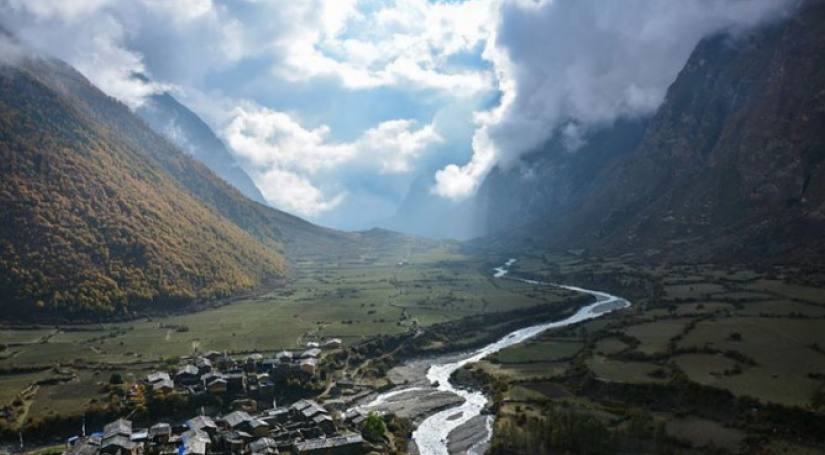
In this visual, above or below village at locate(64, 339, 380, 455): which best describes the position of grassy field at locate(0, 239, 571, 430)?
above

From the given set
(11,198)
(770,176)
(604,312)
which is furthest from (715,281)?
(11,198)

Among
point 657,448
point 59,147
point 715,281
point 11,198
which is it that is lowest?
point 657,448

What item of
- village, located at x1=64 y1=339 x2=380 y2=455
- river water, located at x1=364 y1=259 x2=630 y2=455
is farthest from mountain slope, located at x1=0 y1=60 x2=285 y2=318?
river water, located at x1=364 y1=259 x2=630 y2=455

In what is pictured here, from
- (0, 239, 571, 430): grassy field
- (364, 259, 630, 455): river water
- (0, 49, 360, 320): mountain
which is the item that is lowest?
(364, 259, 630, 455): river water

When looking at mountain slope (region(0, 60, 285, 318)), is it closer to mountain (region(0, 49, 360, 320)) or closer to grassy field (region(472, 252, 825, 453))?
mountain (region(0, 49, 360, 320))

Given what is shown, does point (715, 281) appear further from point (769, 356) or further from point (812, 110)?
point (812, 110)

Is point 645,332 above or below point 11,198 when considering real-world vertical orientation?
below

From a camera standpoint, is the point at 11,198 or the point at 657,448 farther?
the point at 11,198
